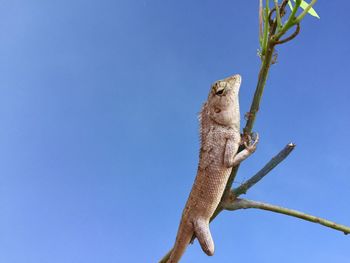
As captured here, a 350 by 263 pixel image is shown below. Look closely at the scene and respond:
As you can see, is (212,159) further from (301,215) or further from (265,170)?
(301,215)

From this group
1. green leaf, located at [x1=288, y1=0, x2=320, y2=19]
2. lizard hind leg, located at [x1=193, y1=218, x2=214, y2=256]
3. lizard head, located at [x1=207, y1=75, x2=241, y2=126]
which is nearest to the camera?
green leaf, located at [x1=288, y1=0, x2=320, y2=19]

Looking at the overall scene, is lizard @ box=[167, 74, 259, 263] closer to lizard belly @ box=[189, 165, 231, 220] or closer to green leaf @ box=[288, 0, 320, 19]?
lizard belly @ box=[189, 165, 231, 220]

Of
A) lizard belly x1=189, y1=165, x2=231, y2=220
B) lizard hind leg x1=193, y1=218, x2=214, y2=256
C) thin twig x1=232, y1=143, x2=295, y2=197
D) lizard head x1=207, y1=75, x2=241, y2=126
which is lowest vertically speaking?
thin twig x1=232, y1=143, x2=295, y2=197

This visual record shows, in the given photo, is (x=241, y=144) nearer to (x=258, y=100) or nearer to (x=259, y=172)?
(x=259, y=172)

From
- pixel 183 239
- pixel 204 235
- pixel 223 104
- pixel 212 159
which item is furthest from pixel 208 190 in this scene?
pixel 223 104

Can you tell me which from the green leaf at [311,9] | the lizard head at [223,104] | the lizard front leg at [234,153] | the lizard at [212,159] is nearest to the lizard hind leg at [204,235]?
the lizard at [212,159]

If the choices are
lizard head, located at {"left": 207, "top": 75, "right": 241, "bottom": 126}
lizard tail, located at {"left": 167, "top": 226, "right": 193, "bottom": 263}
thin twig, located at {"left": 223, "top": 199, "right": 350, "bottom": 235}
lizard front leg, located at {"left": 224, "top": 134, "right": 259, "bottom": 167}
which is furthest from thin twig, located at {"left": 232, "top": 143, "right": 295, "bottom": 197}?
lizard head, located at {"left": 207, "top": 75, "right": 241, "bottom": 126}

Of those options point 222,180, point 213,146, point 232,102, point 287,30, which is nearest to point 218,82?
point 232,102
